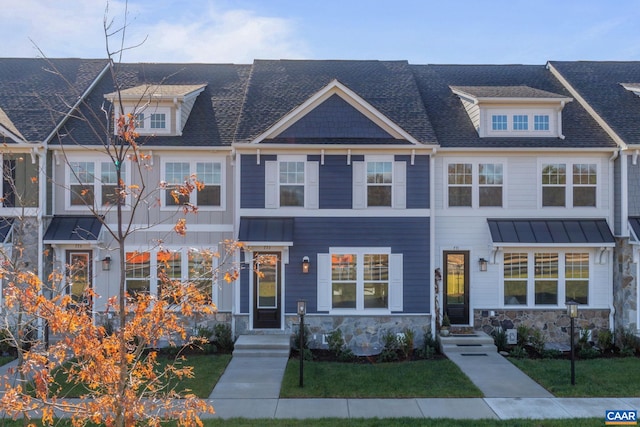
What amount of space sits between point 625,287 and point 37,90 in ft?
61.6

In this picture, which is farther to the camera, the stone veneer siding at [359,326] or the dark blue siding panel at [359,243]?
the dark blue siding panel at [359,243]

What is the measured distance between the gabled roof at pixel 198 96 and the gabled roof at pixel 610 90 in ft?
36.2

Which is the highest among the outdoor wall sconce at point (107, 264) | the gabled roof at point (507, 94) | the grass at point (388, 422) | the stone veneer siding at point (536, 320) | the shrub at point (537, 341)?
the gabled roof at point (507, 94)

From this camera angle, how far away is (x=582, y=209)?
535 inches

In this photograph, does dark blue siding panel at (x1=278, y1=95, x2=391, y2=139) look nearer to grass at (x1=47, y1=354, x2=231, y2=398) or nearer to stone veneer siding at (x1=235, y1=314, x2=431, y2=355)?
stone veneer siding at (x1=235, y1=314, x2=431, y2=355)

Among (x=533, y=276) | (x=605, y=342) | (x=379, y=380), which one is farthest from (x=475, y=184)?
(x=379, y=380)

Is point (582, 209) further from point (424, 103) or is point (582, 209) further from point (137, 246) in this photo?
point (137, 246)

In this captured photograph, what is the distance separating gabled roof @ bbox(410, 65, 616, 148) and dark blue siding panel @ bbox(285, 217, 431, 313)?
2770 millimetres

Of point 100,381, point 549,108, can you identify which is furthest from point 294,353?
point 549,108

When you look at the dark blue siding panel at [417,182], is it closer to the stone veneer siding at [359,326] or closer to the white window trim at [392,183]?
the white window trim at [392,183]

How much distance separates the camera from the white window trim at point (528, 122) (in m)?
14.0

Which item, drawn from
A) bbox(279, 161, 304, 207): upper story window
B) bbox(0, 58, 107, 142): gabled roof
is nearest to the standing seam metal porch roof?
bbox(279, 161, 304, 207): upper story window

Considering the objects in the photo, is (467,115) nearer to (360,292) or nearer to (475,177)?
(475,177)

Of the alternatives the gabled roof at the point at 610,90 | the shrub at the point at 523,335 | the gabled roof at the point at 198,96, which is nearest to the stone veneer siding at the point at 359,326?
the shrub at the point at 523,335
